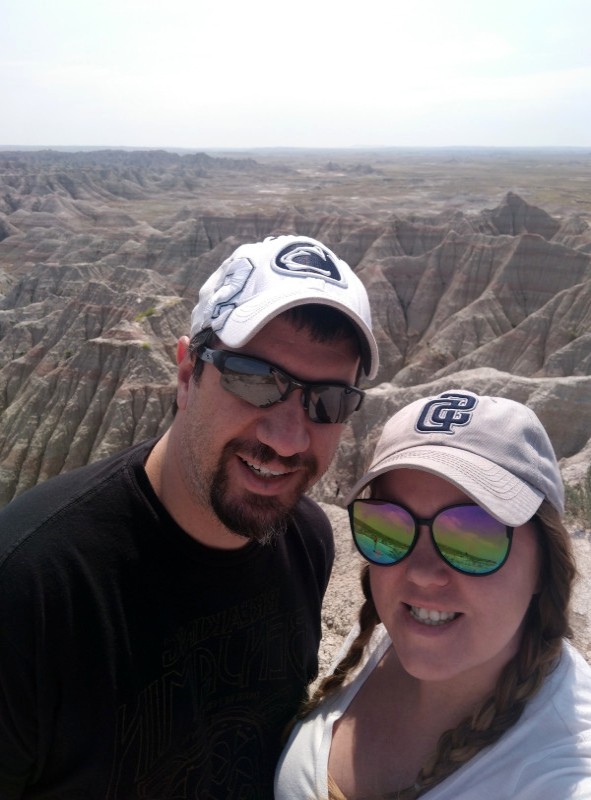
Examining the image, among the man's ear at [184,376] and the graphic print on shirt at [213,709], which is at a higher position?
the man's ear at [184,376]

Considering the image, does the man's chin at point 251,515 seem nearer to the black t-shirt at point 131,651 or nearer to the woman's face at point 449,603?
the black t-shirt at point 131,651

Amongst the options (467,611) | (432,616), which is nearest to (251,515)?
(432,616)

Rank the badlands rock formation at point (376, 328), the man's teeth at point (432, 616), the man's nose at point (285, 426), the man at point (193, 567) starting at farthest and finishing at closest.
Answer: the badlands rock formation at point (376, 328) < the man's nose at point (285, 426) < the man at point (193, 567) < the man's teeth at point (432, 616)

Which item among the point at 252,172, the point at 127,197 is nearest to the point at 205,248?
the point at 127,197

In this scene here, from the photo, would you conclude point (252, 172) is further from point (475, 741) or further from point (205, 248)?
point (475, 741)

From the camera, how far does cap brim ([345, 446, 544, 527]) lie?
230 cm

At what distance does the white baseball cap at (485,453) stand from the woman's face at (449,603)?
12cm

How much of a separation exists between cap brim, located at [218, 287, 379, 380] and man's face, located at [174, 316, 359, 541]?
11cm

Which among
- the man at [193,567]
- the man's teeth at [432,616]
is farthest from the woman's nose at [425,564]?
the man at [193,567]

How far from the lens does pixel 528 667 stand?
2.42 meters

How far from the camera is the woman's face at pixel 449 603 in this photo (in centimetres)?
238

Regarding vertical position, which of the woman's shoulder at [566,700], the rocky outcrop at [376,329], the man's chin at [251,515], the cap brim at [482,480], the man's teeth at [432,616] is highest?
the cap brim at [482,480]

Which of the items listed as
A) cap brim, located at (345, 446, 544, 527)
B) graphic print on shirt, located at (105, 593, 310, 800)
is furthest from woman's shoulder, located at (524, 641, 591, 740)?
graphic print on shirt, located at (105, 593, 310, 800)

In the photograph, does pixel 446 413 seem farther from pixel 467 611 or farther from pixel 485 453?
pixel 467 611
